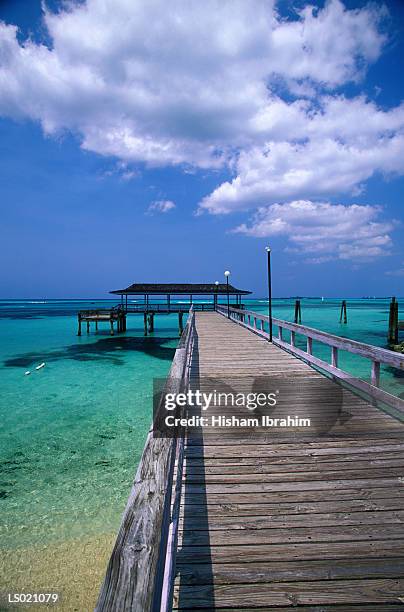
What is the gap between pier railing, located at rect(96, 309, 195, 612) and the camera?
1009 mm

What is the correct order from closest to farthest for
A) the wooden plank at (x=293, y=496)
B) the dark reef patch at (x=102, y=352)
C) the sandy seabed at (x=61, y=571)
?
the wooden plank at (x=293, y=496)
the sandy seabed at (x=61, y=571)
the dark reef patch at (x=102, y=352)

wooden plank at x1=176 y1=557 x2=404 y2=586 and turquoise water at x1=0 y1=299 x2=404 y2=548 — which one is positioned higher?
wooden plank at x1=176 y1=557 x2=404 y2=586

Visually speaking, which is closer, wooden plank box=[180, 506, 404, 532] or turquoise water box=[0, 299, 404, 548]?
wooden plank box=[180, 506, 404, 532]

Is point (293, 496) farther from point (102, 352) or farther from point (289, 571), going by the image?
point (102, 352)

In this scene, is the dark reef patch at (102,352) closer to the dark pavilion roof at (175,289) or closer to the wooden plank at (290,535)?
the dark pavilion roof at (175,289)

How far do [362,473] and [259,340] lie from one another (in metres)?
9.26

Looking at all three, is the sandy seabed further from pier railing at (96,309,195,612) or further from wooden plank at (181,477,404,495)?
pier railing at (96,309,195,612)

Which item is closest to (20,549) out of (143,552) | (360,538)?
(360,538)

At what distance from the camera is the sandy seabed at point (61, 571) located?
441cm

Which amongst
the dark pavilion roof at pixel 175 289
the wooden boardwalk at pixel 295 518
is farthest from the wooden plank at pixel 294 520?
the dark pavilion roof at pixel 175 289

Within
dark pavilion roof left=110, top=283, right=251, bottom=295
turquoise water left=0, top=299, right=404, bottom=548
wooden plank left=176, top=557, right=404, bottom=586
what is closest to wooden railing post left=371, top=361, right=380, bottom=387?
wooden plank left=176, top=557, right=404, bottom=586

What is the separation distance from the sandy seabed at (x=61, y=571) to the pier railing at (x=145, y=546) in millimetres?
3810

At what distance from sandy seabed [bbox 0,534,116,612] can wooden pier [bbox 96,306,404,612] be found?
256 centimetres

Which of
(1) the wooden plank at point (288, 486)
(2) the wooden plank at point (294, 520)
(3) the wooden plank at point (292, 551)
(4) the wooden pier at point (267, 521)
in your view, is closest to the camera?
(4) the wooden pier at point (267, 521)
